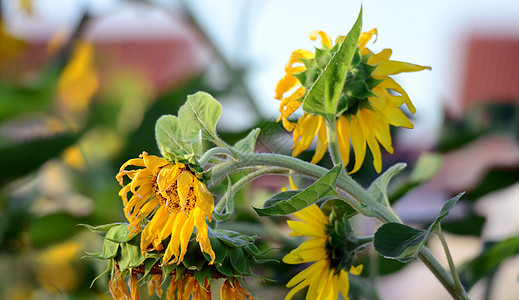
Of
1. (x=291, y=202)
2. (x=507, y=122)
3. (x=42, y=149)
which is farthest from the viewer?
(x=507, y=122)

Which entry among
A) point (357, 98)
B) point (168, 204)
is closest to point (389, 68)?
point (357, 98)

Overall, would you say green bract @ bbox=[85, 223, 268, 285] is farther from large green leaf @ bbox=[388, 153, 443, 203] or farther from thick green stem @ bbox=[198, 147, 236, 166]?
large green leaf @ bbox=[388, 153, 443, 203]

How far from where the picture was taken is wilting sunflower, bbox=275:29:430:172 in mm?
282

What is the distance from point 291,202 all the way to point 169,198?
0.05 meters

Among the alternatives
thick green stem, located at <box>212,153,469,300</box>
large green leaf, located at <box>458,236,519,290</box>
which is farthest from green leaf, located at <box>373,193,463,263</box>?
large green leaf, located at <box>458,236,519,290</box>

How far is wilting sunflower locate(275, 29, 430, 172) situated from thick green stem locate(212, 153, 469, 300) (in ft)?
0.07

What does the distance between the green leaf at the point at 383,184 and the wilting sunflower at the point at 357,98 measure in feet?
0.05

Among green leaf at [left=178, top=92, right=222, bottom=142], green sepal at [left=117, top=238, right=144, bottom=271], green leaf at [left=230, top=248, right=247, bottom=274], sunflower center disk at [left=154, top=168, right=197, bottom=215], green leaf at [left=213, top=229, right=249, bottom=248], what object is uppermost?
green leaf at [left=178, top=92, right=222, bottom=142]

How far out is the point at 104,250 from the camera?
0.87 ft

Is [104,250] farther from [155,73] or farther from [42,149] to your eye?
[155,73]

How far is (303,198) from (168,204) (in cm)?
5

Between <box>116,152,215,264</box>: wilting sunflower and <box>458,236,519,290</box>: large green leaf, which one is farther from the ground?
<box>116,152,215,264</box>: wilting sunflower

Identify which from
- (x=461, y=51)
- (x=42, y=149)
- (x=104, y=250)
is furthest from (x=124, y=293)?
(x=461, y=51)

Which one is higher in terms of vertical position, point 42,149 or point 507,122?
point 42,149
